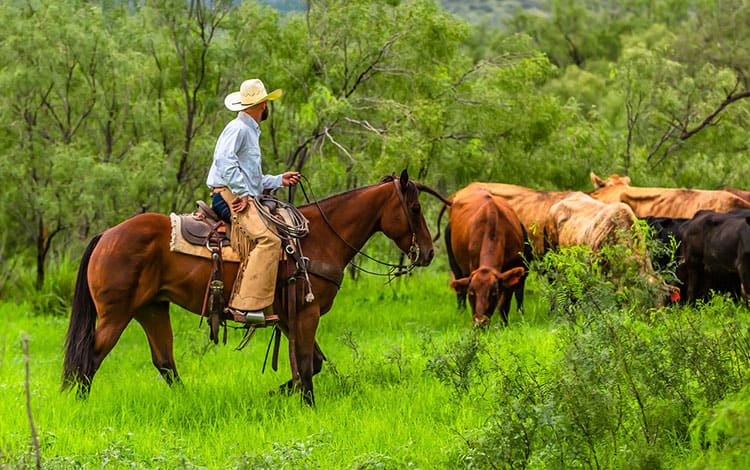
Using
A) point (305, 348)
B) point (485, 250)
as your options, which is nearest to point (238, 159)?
point (305, 348)

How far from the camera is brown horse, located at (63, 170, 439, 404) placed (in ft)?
31.2

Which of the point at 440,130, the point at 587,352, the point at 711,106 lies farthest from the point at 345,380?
the point at 711,106

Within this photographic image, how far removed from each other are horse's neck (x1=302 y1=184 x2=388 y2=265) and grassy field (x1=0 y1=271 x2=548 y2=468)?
4.35 ft

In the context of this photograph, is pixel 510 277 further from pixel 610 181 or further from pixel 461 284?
A: pixel 610 181

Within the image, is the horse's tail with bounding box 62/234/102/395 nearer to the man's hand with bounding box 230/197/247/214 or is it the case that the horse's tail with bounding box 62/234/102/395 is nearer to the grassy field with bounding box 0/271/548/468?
the grassy field with bounding box 0/271/548/468

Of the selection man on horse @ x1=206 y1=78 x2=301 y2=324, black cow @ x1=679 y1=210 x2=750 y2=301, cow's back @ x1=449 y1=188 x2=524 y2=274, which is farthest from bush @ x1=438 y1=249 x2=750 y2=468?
cow's back @ x1=449 y1=188 x2=524 y2=274

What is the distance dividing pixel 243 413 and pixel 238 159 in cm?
241

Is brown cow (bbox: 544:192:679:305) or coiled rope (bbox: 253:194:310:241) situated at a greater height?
coiled rope (bbox: 253:194:310:241)

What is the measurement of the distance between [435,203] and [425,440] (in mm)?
11857

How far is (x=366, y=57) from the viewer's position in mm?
16844

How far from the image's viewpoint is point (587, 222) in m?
14.1

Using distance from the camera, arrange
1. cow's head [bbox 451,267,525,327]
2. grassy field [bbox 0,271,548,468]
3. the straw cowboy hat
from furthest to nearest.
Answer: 1. cow's head [bbox 451,267,525,327]
2. the straw cowboy hat
3. grassy field [bbox 0,271,548,468]

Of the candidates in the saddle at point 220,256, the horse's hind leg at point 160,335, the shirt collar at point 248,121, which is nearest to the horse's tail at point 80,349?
the horse's hind leg at point 160,335

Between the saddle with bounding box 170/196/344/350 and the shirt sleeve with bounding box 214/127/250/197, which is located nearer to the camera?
the shirt sleeve with bounding box 214/127/250/197
